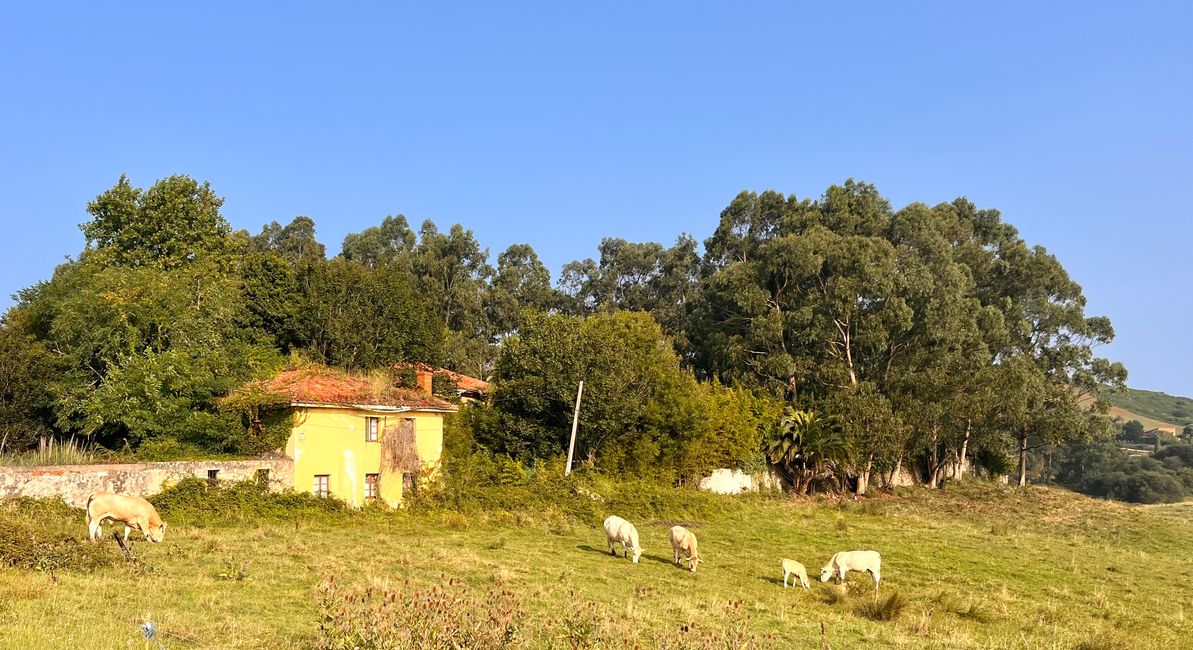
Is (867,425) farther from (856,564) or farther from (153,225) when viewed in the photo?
(153,225)

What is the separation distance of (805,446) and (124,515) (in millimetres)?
33231

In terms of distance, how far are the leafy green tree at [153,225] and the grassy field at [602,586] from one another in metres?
22.5

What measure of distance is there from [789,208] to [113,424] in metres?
47.1

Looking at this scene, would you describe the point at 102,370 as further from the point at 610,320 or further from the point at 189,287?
the point at 610,320

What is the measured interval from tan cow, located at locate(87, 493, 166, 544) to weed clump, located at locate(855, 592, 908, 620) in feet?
46.9

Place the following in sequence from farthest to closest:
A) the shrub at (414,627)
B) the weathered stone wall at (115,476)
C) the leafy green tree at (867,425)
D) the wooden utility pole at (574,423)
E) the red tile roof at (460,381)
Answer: the leafy green tree at (867,425) < the red tile roof at (460,381) < the wooden utility pole at (574,423) < the weathered stone wall at (115,476) < the shrub at (414,627)

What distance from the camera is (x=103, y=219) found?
123 feet

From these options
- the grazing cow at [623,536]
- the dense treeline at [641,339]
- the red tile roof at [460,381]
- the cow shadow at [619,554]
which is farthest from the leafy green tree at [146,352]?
the grazing cow at [623,536]

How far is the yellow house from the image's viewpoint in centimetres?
Answer: 2448

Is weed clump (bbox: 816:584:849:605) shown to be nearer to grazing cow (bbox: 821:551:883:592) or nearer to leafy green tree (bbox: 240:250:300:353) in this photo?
grazing cow (bbox: 821:551:883:592)

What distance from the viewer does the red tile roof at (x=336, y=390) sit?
24.9 meters

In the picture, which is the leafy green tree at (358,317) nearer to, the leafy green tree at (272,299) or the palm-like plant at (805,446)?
the leafy green tree at (272,299)

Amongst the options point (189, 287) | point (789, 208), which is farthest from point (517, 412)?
point (789, 208)

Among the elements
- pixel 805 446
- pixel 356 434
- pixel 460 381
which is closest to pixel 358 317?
pixel 356 434
